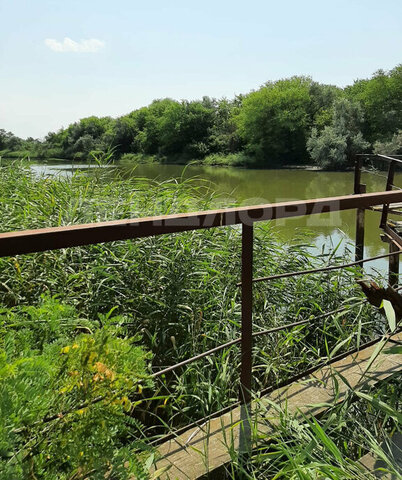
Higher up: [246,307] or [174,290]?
[246,307]

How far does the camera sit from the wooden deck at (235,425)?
1.20 metres

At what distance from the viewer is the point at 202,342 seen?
7.08ft

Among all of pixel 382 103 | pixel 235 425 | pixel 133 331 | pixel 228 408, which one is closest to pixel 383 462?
pixel 235 425

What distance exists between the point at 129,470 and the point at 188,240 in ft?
6.19

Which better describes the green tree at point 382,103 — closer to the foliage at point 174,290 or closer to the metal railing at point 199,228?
the foliage at point 174,290

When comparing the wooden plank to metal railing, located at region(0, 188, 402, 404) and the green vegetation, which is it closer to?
the green vegetation

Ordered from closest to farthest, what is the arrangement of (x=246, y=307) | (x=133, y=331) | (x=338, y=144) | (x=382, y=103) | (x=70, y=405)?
(x=70, y=405) → (x=246, y=307) → (x=133, y=331) → (x=338, y=144) → (x=382, y=103)

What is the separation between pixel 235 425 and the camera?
128 centimetres

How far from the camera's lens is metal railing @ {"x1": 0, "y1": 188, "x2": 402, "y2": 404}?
0.88 m

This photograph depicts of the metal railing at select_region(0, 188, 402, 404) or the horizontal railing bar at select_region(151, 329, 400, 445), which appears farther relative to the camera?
the horizontal railing bar at select_region(151, 329, 400, 445)

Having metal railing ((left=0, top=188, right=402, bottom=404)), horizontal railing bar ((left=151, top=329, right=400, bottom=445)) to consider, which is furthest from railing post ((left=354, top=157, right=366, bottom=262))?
metal railing ((left=0, top=188, right=402, bottom=404))

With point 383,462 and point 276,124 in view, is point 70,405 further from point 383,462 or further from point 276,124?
point 276,124

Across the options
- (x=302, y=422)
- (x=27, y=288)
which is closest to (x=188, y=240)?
(x=27, y=288)

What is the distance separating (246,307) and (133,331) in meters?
0.89
